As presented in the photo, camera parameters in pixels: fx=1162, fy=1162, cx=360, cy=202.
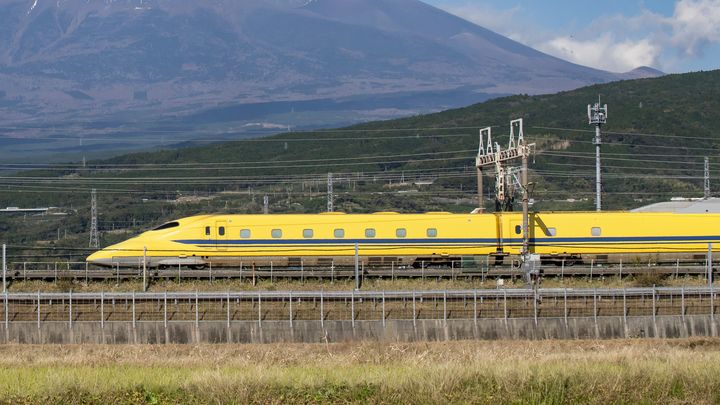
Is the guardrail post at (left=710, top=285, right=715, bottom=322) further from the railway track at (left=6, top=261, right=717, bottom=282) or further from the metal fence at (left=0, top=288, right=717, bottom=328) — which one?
the railway track at (left=6, top=261, right=717, bottom=282)

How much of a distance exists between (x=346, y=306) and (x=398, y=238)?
1052cm

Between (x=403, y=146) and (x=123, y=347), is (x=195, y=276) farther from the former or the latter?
(x=403, y=146)

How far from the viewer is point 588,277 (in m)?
59.1

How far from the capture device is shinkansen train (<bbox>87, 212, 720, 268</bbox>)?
62219 millimetres

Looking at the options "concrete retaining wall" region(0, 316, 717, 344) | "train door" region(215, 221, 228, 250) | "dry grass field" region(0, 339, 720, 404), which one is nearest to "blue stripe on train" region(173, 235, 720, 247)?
"train door" region(215, 221, 228, 250)

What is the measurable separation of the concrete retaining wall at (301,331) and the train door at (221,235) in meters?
11.1

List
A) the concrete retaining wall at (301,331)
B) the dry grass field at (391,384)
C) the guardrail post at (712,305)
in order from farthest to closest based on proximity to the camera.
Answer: the guardrail post at (712,305) → the concrete retaining wall at (301,331) → the dry grass field at (391,384)

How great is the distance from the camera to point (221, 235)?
6234cm

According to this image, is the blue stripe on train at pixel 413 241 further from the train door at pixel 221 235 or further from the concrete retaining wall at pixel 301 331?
the concrete retaining wall at pixel 301 331

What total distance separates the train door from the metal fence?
906 cm

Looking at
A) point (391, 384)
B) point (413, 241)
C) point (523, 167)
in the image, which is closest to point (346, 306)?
point (413, 241)

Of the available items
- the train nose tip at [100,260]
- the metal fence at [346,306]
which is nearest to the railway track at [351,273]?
the train nose tip at [100,260]

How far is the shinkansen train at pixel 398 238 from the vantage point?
204 feet

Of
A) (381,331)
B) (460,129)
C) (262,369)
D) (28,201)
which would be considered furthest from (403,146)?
(262,369)
